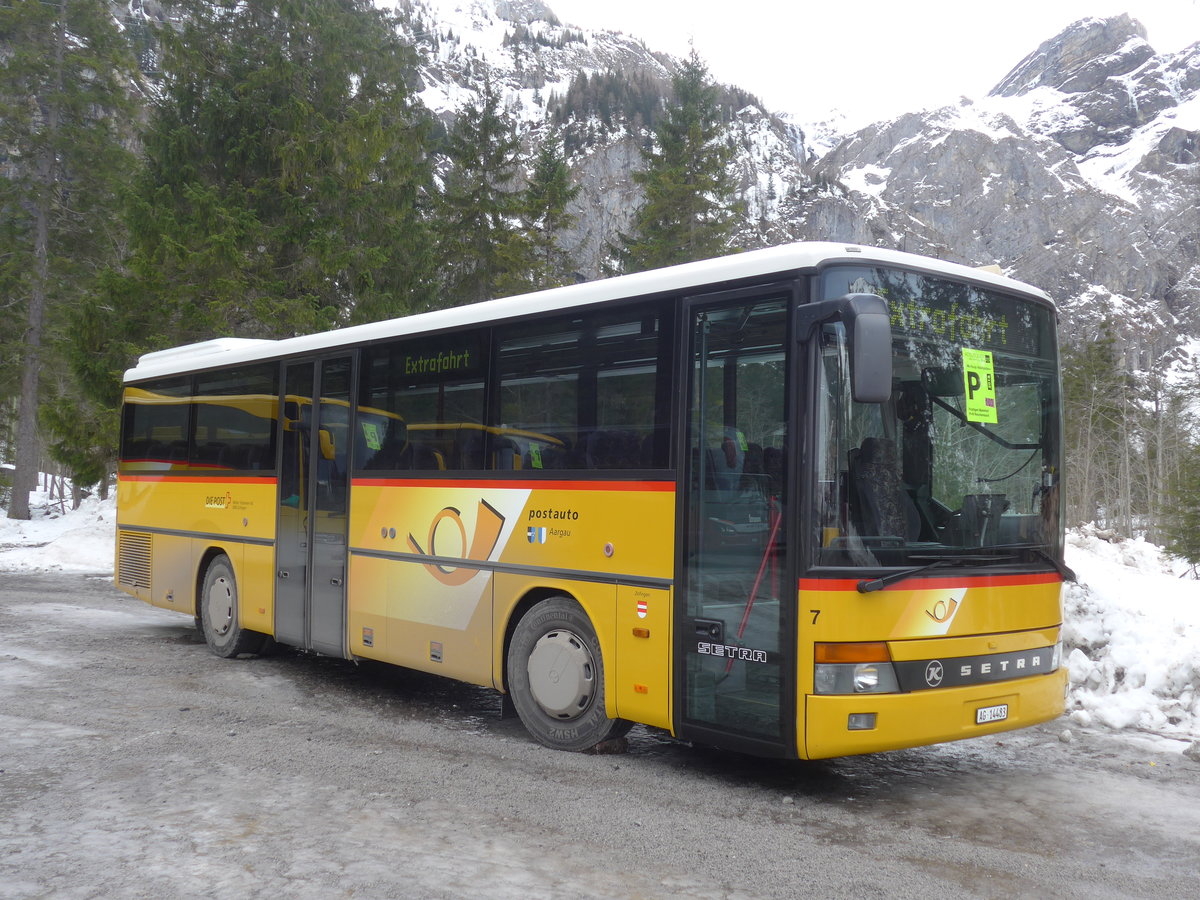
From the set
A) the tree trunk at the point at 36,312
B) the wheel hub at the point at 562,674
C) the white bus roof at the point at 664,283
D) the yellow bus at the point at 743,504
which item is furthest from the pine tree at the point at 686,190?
the wheel hub at the point at 562,674

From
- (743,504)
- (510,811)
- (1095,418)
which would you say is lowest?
(510,811)

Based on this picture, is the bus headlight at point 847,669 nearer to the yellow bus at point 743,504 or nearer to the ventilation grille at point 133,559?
the yellow bus at point 743,504

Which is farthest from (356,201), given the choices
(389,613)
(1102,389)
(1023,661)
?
(1102,389)

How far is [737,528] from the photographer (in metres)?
5.96

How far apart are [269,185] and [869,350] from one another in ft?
65.4

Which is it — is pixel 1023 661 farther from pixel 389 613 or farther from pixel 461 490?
pixel 389 613

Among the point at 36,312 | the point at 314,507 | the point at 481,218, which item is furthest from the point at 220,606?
the point at 481,218

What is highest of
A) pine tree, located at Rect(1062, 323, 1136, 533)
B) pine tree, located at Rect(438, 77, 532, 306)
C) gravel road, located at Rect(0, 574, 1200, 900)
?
pine tree, located at Rect(438, 77, 532, 306)

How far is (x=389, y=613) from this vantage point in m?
8.51

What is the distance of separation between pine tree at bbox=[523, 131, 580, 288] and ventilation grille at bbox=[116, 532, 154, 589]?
76.6ft

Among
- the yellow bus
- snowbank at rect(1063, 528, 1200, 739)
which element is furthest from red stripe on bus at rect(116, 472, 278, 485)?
snowbank at rect(1063, 528, 1200, 739)

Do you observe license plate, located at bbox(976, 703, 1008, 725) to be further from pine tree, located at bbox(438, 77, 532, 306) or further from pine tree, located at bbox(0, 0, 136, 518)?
pine tree, located at bbox(0, 0, 136, 518)

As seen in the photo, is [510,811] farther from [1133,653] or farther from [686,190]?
[686,190]

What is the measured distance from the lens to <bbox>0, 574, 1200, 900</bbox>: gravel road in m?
4.59
